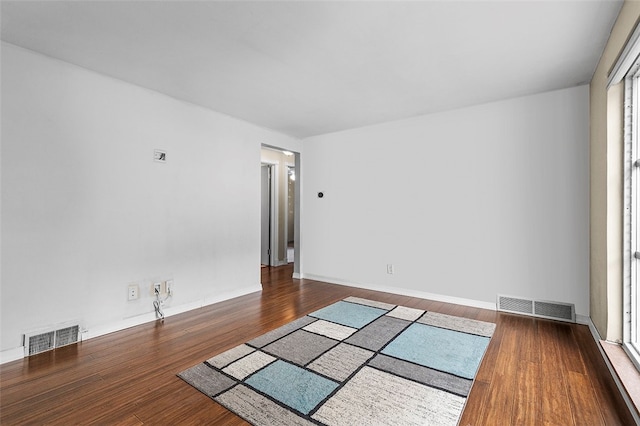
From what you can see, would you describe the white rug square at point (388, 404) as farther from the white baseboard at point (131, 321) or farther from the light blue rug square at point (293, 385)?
the white baseboard at point (131, 321)

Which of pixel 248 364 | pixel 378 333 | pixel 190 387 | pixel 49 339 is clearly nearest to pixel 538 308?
pixel 378 333

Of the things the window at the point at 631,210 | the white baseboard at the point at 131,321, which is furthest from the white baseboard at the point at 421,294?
the white baseboard at the point at 131,321

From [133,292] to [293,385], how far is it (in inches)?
80.0

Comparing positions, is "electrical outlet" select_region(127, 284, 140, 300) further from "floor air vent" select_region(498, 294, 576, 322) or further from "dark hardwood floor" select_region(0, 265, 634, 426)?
"floor air vent" select_region(498, 294, 576, 322)

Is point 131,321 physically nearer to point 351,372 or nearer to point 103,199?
point 103,199

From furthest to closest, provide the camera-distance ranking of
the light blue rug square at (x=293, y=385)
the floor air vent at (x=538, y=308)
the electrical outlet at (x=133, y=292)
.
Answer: the floor air vent at (x=538, y=308)
the electrical outlet at (x=133, y=292)
the light blue rug square at (x=293, y=385)

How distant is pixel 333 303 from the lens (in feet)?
12.5

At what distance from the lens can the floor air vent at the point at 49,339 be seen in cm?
240

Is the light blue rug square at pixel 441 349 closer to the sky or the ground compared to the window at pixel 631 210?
closer to the ground

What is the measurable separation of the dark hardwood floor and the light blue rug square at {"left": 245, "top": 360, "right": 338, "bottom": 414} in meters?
0.29

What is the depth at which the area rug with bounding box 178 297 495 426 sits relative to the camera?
172 cm

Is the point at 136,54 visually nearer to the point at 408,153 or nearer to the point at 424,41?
the point at 424,41

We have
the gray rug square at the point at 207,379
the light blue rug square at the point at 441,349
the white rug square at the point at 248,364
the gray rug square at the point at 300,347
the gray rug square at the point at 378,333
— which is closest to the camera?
the gray rug square at the point at 207,379

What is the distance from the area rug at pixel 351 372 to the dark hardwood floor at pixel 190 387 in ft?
0.38
